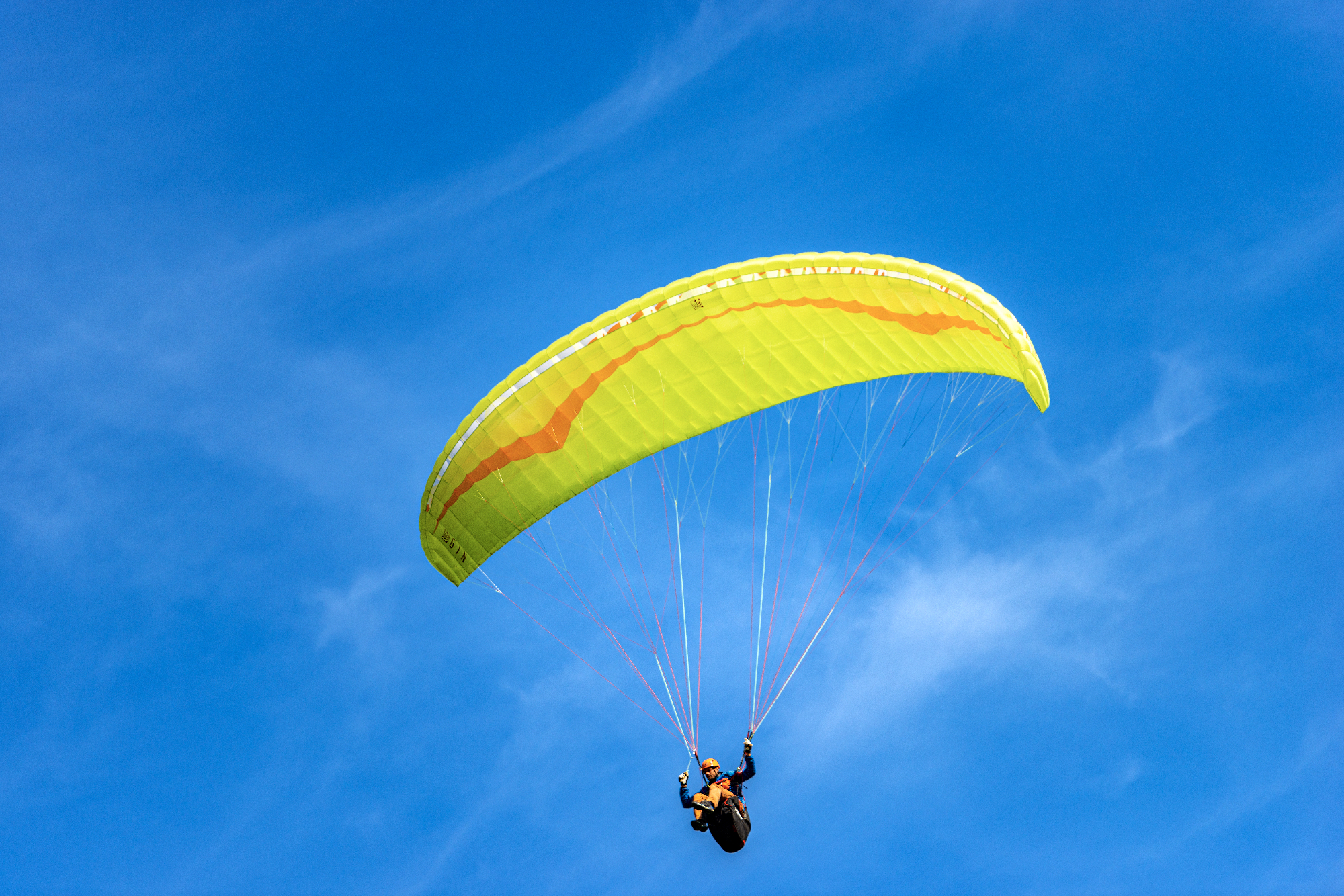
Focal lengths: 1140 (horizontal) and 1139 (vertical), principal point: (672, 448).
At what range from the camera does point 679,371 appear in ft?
52.5

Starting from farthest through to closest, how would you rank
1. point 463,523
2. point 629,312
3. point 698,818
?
point 463,523 → point 629,312 → point 698,818

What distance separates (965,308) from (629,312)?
15.1ft

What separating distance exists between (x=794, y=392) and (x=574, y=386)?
3200 millimetres

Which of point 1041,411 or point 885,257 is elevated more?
point 885,257

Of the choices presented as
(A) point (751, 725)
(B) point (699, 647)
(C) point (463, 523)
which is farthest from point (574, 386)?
(A) point (751, 725)

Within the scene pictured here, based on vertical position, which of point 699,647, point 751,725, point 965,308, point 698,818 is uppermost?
point 965,308

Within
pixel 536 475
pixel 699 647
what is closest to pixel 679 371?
pixel 536 475

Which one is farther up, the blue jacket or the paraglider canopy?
the paraglider canopy

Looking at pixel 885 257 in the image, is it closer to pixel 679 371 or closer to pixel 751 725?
pixel 679 371

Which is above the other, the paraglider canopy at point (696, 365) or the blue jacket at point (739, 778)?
the paraglider canopy at point (696, 365)

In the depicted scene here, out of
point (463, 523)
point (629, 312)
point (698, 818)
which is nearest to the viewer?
point (698, 818)

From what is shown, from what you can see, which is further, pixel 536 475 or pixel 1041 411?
pixel 536 475

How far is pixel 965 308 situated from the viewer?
613 inches

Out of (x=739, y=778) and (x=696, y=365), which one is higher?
(x=696, y=365)
